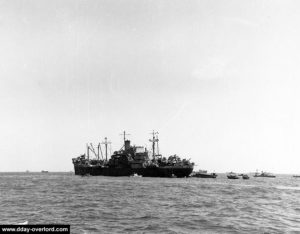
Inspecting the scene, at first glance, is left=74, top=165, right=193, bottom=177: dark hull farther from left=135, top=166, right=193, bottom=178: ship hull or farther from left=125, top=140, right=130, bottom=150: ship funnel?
left=125, top=140, right=130, bottom=150: ship funnel

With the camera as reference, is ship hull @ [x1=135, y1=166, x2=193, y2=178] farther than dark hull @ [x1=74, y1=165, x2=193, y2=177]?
No

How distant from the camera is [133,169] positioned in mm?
130500

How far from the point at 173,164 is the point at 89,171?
1631 inches

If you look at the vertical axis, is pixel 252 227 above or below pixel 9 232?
below

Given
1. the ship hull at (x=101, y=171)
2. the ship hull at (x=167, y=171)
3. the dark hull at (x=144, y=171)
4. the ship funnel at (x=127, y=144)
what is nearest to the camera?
the ship hull at (x=167, y=171)

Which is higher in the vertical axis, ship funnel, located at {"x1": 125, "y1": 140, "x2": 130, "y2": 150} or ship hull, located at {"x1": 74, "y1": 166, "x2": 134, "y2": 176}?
ship funnel, located at {"x1": 125, "y1": 140, "x2": 130, "y2": 150}

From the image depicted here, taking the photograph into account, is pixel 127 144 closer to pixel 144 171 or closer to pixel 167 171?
pixel 144 171

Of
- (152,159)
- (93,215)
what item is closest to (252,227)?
(93,215)

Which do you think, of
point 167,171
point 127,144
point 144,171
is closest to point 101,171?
point 127,144

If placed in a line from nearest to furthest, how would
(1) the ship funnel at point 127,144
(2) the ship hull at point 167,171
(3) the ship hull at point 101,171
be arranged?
(2) the ship hull at point 167,171 < (3) the ship hull at point 101,171 < (1) the ship funnel at point 127,144

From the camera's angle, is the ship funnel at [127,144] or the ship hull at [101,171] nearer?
the ship hull at [101,171]

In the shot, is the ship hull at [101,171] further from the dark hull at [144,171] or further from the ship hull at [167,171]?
the ship hull at [167,171]

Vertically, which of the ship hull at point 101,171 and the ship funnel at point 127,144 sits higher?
the ship funnel at point 127,144

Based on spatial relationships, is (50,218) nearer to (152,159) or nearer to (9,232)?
(9,232)
